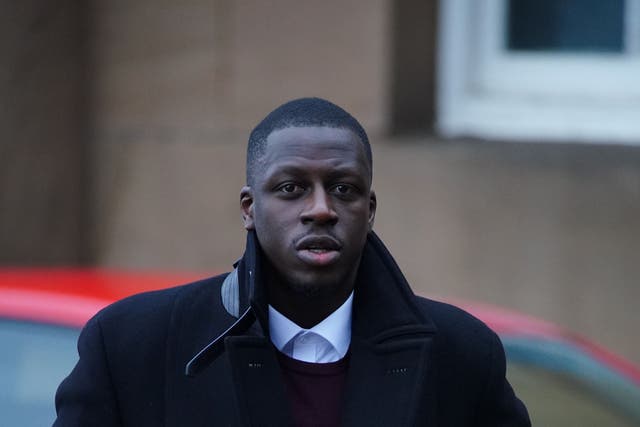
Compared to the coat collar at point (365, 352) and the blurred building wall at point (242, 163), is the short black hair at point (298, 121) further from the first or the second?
the blurred building wall at point (242, 163)

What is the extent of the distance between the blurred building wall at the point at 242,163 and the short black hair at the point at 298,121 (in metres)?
4.45

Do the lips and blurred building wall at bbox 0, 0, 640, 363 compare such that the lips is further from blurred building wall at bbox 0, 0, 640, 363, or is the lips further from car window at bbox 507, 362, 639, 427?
blurred building wall at bbox 0, 0, 640, 363

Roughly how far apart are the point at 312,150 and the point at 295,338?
0.34 metres

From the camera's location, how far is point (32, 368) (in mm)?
3523

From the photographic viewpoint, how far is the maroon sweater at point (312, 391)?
2.24 m

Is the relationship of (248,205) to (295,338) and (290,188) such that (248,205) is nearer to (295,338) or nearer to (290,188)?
(290,188)

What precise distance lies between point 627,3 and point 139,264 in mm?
3227

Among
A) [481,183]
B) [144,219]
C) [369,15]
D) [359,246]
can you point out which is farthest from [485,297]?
[359,246]

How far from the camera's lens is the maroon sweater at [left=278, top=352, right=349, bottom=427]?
7.34 ft

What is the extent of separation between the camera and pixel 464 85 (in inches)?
285

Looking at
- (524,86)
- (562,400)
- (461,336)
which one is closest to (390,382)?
(461,336)

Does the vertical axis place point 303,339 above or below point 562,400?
above

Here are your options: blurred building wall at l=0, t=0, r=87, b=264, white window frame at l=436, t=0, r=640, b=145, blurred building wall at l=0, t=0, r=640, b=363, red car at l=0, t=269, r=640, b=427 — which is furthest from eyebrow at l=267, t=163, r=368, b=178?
blurred building wall at l=0, t=0, r=87, b=264

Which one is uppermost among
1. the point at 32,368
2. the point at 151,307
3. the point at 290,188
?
the point at 290,188
